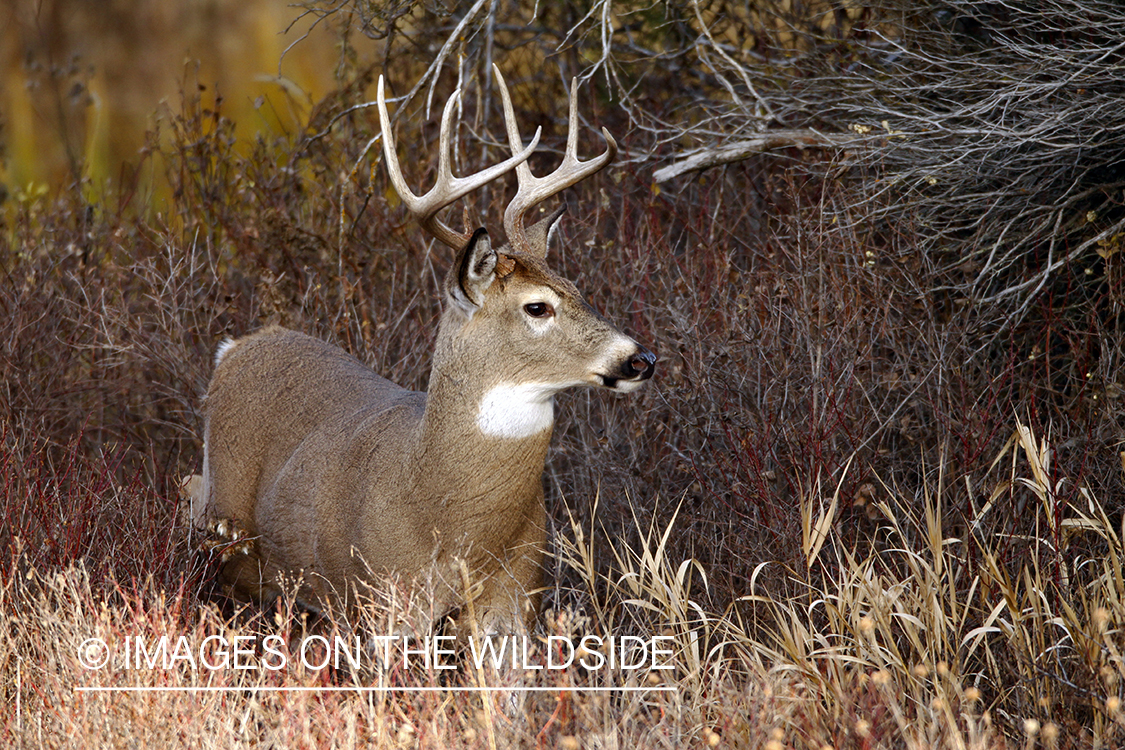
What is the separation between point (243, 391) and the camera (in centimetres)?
540

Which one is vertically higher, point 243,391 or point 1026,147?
point 1026,147

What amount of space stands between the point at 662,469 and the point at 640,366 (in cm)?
145

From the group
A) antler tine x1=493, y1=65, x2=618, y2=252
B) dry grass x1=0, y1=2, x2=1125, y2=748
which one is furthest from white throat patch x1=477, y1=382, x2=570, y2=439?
antler tine x1=493, y1=65, x2=618, y2=252

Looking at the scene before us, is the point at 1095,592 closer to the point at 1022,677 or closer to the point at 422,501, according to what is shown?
the point at 1022,677

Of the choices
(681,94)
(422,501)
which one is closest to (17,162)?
(681,94)

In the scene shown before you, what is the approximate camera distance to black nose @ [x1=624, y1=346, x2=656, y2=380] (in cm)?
414

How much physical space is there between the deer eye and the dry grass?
2.50 ft

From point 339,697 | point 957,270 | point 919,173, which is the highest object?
point 919,173

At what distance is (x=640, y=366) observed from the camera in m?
4.14

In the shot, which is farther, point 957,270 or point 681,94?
point 681,94

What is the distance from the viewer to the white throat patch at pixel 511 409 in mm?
4250

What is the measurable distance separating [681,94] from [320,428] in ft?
13.0

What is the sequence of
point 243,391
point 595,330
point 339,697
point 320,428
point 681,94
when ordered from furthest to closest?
point 681,94 → point 243,391 → point 320,428 → point 595,330 → point 339,697

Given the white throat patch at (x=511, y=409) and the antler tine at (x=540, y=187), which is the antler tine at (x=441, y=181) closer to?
the antler tine at (x=540, y=187)
